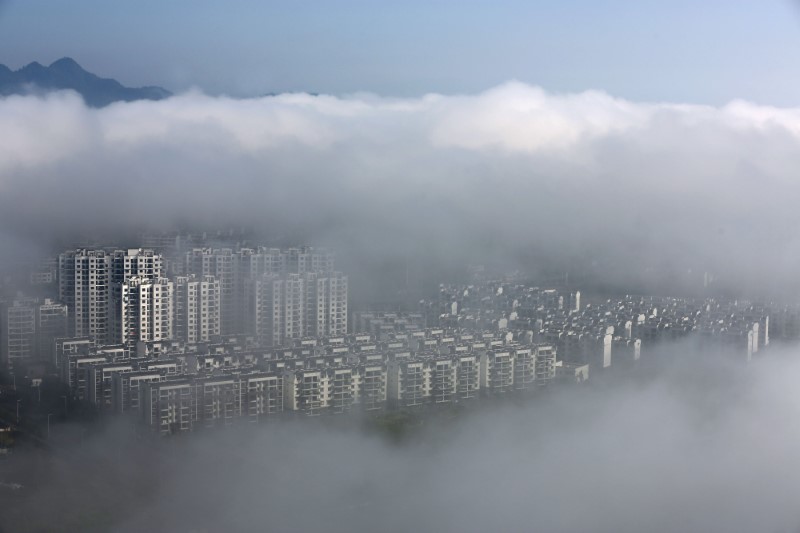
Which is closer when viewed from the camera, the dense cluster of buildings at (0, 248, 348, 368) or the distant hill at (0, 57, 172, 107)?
the dense cluster of buildings at (0, 248, 348, 368)

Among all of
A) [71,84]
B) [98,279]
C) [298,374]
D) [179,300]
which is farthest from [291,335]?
[71,84]

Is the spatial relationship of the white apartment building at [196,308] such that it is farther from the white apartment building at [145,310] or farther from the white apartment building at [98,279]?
the white apartment building at [98,279]

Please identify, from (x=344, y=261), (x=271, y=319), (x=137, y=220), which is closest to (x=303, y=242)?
(x=344, y=261)

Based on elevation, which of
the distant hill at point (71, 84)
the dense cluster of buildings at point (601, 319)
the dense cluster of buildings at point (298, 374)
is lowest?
the dense cluster of buildings at point (298, 374)

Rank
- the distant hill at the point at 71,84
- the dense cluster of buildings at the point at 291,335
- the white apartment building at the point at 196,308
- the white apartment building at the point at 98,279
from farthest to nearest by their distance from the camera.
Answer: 1. the distant hill at the point at 71,84
2. the white apartment building at the point at 98,279
3. the white apartment building at the point at 196,308
4. the dense cluster of buildings at the point at 291,335

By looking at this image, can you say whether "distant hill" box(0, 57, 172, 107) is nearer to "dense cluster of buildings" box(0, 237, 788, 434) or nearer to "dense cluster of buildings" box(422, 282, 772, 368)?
"dense cluster of buildings" box(0, 237, 788, 434)

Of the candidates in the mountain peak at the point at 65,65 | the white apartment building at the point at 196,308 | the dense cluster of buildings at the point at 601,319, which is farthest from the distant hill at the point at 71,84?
the dense cluster of buildings at the point at 601,319

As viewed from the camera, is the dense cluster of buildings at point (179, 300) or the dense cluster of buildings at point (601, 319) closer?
the dense cluster of buildings at point (179, 300)

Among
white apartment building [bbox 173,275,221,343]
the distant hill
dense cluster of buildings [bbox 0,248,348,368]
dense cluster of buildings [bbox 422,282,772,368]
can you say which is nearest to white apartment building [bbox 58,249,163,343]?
dense cluster of buildings [bbox 0,248,348,368]

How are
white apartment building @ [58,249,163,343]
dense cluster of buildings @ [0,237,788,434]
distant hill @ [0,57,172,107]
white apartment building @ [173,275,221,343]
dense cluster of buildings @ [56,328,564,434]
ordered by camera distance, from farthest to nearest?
distant hill @ [0,57,172,107]
white apartment building @ [58,249,163,343]
white apartment building @ [173,275,221,343]
dense cluster of buildings @ [0,237,788,434]
dense cluster of buildings @ [56,328,564,434]
